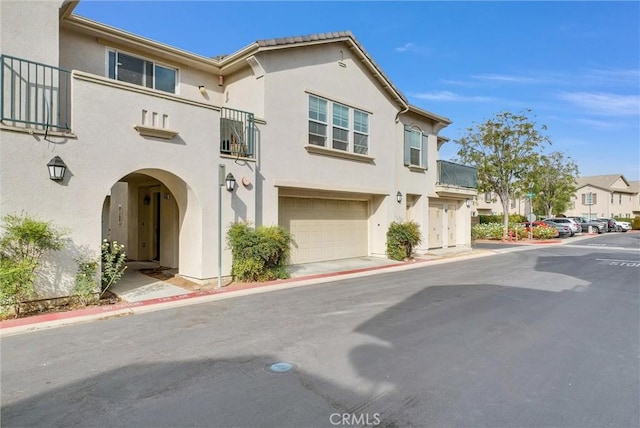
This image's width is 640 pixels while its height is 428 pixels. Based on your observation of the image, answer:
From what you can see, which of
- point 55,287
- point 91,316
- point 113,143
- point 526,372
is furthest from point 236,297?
point 526,372

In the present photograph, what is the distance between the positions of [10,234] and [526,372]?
8.25 meters

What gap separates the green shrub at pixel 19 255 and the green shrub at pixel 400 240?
1134 centimetres

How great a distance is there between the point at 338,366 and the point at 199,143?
6.96 meters

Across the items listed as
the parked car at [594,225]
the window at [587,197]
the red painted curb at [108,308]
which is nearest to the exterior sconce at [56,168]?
the red painted curb at [108,308]

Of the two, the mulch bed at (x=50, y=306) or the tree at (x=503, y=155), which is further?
the tree at (x=503, y=155)

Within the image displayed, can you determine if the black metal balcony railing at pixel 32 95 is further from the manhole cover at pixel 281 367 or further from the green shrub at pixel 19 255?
the manhole cover at pixel 281 367

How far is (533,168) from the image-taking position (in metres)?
26.3

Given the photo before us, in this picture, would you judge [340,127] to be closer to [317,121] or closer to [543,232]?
[317,121]

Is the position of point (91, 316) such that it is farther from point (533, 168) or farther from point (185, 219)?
point (533, 168)

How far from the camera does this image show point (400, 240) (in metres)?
14.9

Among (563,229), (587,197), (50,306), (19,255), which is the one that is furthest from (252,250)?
(587,197)

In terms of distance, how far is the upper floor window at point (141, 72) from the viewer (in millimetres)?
10367

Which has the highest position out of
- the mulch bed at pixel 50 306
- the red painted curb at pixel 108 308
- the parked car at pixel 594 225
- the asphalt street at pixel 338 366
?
the parked car at pixel 594 225

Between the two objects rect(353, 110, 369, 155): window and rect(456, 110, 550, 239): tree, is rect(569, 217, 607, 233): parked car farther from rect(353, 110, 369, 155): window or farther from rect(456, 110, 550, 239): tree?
rect(353, 110, 369, 155): window
